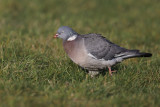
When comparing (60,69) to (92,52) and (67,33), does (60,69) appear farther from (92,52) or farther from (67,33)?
(67,33)

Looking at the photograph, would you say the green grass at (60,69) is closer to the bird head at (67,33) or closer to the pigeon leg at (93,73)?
the pigeon leg at (93,73)

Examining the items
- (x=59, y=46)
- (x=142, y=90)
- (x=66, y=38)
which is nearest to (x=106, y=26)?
(x=59, y=46)

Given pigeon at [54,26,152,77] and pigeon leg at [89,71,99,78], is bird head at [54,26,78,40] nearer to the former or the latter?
pigeon at [54,26,152,77]

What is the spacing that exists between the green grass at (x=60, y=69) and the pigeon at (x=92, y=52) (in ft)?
0.73


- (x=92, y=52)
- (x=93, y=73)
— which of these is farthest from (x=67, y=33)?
(x=93, y=73)

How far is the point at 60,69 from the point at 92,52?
0.67m

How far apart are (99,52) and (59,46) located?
62.4 inches

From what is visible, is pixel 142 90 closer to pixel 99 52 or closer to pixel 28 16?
pixel 99 52

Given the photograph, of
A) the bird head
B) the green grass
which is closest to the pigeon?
the bird head

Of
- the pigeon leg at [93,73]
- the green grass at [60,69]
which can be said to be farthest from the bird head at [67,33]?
the pigeon leg at [93,73]

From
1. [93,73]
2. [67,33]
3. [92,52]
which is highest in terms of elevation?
[67,33]

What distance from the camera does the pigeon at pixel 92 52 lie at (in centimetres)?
515

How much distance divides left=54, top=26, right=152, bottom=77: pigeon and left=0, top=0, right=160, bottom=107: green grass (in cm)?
22

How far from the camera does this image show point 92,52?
204 inches
